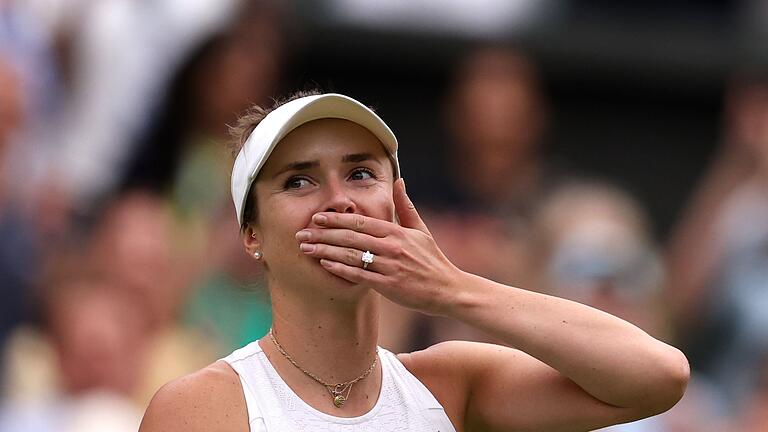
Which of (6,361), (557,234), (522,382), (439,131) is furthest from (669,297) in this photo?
(522,382)

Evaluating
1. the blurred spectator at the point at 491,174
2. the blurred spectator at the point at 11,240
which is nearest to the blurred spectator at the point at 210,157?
the blurred spectator at the point at 11,240

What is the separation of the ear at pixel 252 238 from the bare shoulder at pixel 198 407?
1.10ft

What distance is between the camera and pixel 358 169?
306 cm

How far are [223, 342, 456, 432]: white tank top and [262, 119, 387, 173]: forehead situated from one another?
17.9 inches

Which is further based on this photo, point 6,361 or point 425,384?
point 6,361

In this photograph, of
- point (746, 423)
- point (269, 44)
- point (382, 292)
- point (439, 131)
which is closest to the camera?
point (382, 292)

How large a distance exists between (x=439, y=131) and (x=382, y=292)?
19.2 feet

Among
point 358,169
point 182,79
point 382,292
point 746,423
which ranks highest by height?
point 182,79

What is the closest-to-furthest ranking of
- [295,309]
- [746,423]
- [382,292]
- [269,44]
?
1. [382,292]
2. [295,309]
3. [746,423]
4. [269,44]

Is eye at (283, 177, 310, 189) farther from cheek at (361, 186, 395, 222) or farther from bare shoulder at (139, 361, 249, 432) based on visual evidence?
bare shoulder at (139, 361, 249, 432)

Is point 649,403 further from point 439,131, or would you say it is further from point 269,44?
point 439,131

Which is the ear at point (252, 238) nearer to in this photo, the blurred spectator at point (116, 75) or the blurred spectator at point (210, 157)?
the blurred spectator at point (210, 157)

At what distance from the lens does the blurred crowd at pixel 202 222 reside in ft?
19.7

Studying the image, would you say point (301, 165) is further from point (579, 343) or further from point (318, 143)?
point (579, 343)
